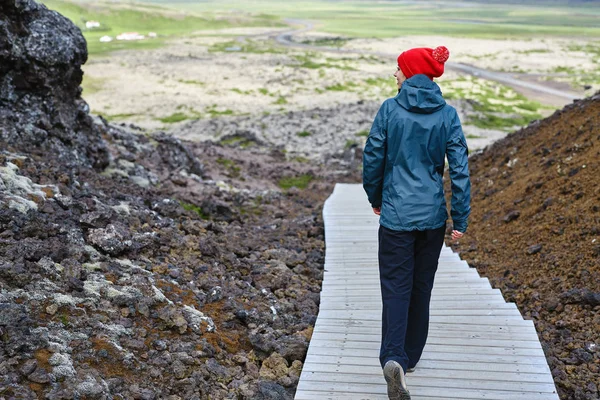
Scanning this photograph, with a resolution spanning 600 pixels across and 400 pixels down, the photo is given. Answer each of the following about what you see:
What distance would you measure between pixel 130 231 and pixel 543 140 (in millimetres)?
11117

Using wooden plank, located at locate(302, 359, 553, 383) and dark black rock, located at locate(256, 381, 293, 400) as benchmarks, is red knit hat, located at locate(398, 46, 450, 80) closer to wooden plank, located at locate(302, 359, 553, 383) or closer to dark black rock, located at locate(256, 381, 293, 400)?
wooden plank, located at locate(302, 359, 553, 383)

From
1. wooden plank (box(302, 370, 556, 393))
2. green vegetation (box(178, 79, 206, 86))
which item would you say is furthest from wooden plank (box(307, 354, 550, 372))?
green vegetation (box(178, 79, 206, 86))

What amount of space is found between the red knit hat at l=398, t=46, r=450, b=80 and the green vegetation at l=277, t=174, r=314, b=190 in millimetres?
15534

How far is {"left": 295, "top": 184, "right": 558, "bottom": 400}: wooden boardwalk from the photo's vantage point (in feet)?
19.0

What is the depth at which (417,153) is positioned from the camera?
5293 mm

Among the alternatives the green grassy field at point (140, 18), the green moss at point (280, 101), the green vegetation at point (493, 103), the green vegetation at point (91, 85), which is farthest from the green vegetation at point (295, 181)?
the green grassy field at point (140, 18)

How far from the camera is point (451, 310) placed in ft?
24.7

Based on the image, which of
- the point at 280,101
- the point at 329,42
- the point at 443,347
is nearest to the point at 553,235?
the point at 443,347

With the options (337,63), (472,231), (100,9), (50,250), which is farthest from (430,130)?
(100,9)

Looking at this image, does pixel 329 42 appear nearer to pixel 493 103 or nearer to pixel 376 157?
pixel 493 103

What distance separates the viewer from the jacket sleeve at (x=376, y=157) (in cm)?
529

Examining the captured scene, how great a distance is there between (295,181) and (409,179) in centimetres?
1653

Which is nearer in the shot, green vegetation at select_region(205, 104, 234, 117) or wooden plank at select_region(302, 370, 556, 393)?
wooden plank at select_region(302, 370, 556, 393)

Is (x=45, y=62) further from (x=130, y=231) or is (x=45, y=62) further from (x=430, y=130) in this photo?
(x=430, y=130)
